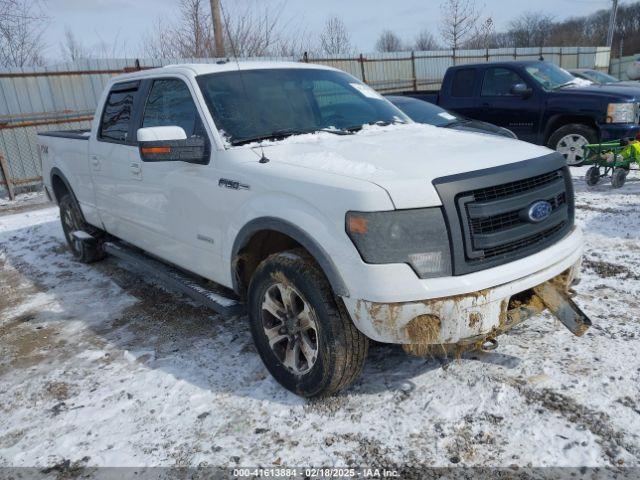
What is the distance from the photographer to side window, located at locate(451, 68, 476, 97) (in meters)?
9.74

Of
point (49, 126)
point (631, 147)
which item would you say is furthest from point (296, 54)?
point (631, 147)

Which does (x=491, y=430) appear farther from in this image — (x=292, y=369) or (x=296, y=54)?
(x=296, y=54)

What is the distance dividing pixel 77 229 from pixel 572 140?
770 centimetres

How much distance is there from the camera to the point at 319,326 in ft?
9.00

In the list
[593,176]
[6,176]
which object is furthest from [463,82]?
[6,176]

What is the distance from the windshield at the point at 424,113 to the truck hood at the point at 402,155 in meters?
4.38

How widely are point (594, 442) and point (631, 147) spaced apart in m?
6.16

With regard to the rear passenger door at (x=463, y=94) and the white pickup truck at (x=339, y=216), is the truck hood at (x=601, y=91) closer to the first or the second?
the rear passenger door at (x=463, y=94)

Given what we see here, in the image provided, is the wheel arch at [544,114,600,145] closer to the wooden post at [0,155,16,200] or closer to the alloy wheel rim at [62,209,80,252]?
the alloy wheel rim at [62,209,80,252]

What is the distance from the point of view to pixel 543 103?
8.85 meters

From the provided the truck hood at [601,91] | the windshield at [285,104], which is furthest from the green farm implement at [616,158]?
the windshield at [285,104]

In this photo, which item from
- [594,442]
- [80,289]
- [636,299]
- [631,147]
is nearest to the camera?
[594,442]

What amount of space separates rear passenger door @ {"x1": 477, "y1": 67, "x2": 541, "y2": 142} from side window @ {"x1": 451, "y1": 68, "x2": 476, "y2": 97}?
0.75 ft

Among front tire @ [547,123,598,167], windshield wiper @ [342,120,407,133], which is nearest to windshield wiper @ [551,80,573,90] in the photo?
front tire @ [547,123,598,167]
